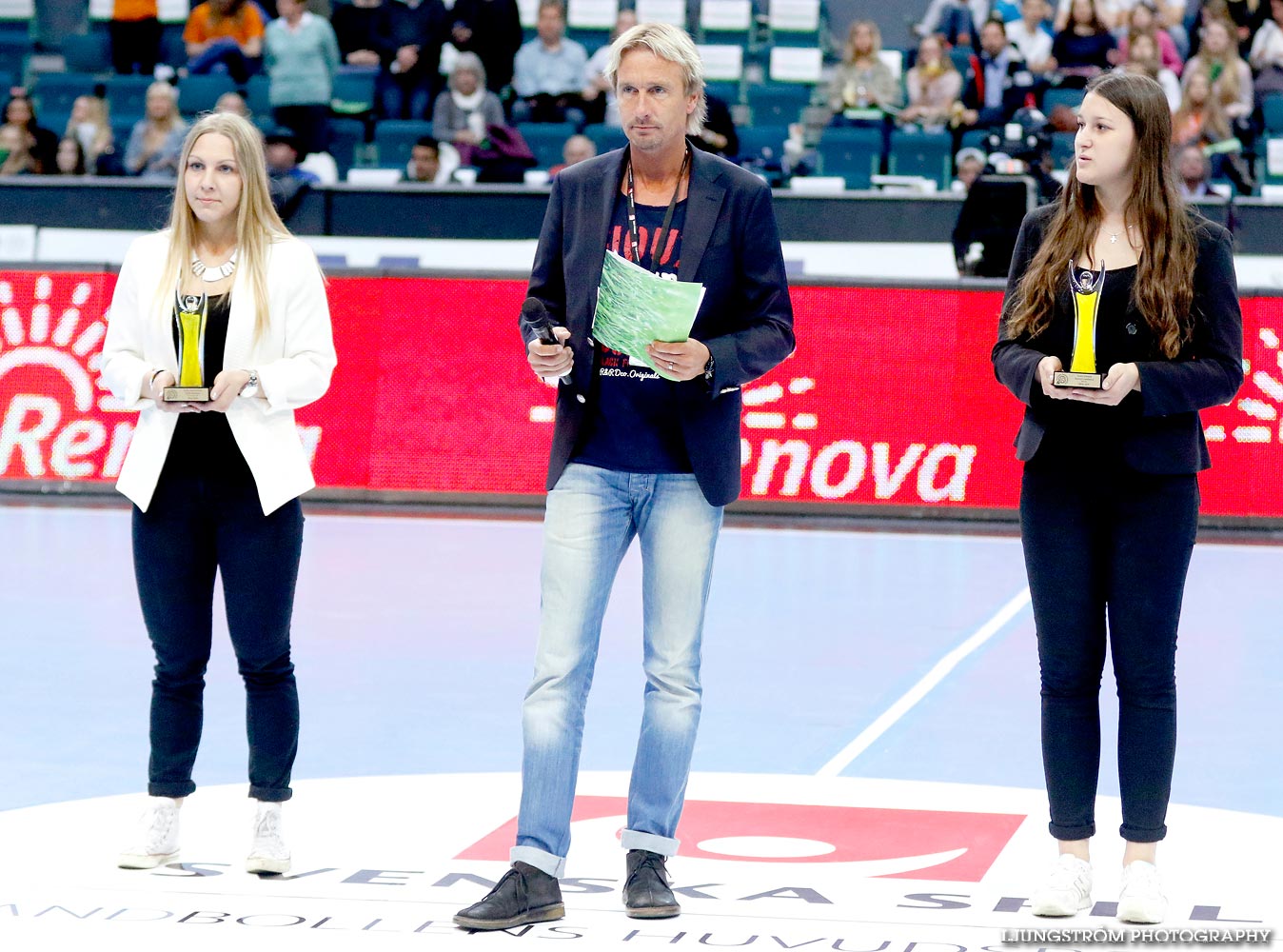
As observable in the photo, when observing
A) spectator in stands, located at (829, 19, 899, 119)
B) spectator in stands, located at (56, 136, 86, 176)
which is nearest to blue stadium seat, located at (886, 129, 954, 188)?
spectator in stands, located at (829, 19, 899, 119)

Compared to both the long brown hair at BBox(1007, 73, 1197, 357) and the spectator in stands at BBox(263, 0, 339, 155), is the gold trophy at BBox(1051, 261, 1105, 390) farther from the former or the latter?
the spectator in stands at BBox(263, 0, 339, 155)

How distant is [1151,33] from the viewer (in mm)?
15414

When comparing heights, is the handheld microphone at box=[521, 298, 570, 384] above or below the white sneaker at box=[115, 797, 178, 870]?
above

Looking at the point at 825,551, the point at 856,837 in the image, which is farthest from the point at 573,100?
the point at 856,837

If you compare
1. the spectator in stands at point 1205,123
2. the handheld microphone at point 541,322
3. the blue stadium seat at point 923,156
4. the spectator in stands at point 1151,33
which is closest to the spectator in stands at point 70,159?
the blue stadium seat at point 923,156

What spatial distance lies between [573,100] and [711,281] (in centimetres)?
1216

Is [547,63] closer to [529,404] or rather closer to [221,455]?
[529,404]

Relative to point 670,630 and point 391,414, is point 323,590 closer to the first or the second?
point 391,414

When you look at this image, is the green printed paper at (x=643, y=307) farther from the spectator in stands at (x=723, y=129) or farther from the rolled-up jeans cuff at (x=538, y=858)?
the spectator in stands at (x=723, y=129)

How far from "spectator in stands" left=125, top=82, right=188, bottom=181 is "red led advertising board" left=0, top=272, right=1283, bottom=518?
383 centimetres

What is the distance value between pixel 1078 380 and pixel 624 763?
2.37m

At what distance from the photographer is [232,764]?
228 inches

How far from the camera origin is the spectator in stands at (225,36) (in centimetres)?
1716

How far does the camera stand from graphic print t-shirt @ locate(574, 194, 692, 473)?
4.33 m
